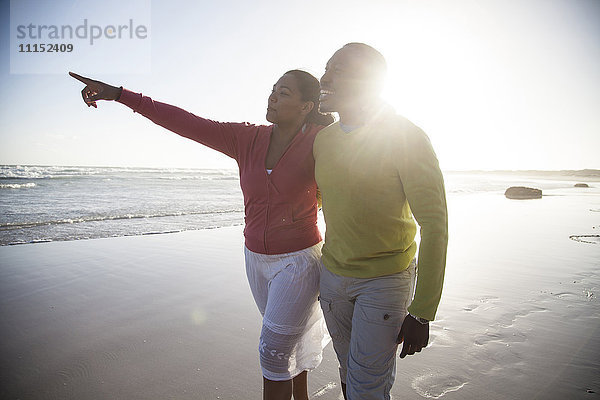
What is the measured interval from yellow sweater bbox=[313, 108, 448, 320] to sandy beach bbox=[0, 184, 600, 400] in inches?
58.0

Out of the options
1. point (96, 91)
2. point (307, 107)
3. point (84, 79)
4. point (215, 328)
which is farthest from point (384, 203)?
point (215, 328)

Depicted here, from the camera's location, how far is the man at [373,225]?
1.80m

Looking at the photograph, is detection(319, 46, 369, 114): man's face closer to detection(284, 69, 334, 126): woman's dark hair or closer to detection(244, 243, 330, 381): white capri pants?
detection(284, 69, 334, 126): woman's dark hair

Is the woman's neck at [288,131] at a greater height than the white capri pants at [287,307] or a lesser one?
greater

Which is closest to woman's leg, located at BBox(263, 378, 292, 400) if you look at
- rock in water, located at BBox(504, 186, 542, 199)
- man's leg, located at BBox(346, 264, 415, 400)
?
man's leg, located at BBox(346, 264, 415, 400)

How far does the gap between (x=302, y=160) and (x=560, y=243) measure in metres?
8.03

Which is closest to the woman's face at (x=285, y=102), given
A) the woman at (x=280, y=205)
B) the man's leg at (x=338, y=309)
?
the woman at (x=280, y=205)

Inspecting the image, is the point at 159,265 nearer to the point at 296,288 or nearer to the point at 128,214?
the point at 296,288

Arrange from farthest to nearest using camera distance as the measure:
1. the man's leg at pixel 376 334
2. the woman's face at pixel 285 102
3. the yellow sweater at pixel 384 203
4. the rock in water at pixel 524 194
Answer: the rock in water at pixel 524 194 → the woman's face at pixel 285 102 → the man's leg at pixel 376 334 → the yellow sweater at pixel 384 203

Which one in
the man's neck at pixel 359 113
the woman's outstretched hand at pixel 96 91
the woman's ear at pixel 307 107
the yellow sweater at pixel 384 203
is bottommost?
the yellow sweater at pixel 384 203

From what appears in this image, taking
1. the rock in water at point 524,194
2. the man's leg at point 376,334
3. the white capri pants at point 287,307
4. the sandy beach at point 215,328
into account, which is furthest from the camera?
the rock in water at point 524,194

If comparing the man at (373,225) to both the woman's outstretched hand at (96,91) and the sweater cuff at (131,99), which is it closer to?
the sweater cuff at (131,99)

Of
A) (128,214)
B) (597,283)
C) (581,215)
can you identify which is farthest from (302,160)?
(581,215)

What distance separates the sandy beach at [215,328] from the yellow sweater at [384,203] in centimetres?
147
